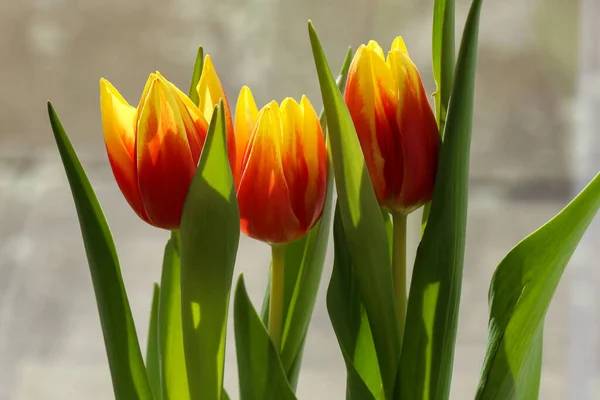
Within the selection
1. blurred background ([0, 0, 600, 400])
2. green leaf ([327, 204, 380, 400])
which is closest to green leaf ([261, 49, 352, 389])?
green leaf ([327, 204, 380, 400])

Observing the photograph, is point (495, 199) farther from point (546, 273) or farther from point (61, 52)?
point (546, 273)

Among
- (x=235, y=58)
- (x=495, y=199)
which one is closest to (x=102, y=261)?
(x=235, y=58)

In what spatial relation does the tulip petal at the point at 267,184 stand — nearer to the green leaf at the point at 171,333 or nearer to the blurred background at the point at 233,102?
the green leaf at the point at 171,333

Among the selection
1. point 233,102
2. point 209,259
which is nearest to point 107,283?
point 209,259

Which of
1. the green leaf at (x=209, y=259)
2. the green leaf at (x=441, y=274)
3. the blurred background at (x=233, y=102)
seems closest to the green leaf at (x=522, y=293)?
the green leaf at (x=441, y=274)

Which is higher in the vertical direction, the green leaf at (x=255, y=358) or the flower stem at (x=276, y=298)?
the flower stem at (x=276, y=298)

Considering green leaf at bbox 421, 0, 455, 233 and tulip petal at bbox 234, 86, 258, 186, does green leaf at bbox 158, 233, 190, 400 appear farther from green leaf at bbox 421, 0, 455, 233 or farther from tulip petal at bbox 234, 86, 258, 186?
green leaf at bbox 421, 0, 455, 233
